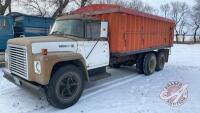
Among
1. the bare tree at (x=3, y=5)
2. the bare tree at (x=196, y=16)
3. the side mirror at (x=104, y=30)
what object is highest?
the bare tree at (x=196, y=16)

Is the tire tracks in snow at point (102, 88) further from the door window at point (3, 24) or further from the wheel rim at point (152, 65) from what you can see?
the door window at point (3, 24)

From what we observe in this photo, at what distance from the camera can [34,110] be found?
565 centimetres

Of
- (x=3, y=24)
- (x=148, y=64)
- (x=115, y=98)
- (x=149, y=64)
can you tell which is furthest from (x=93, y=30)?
(x=3, y=24)

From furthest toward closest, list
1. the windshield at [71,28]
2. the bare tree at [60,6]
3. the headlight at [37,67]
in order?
1. the bare tree at [60,6]
2. the windshield at [71,28]
3. the headlight at [37,67]

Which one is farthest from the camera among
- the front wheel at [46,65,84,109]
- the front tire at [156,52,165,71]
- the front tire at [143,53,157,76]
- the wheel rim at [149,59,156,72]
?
the front tire at [156,52,165,71]

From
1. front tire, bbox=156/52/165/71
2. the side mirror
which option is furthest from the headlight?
front tire, bbox=156/52/165/71

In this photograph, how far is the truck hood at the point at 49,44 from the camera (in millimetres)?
5371

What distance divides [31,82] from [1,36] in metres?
7.46

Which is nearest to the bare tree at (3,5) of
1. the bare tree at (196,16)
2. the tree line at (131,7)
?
the tree line at (131,7)

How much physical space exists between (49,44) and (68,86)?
1.17 m

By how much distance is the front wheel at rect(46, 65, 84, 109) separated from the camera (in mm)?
5512

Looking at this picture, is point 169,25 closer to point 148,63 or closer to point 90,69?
point 148,63

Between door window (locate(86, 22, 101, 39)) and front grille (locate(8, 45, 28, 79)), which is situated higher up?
door window (locate(86, 22, 101, 39))

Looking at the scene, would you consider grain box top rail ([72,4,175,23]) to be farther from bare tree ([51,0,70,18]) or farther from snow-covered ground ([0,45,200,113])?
bare tree ([51,0,70,18])
